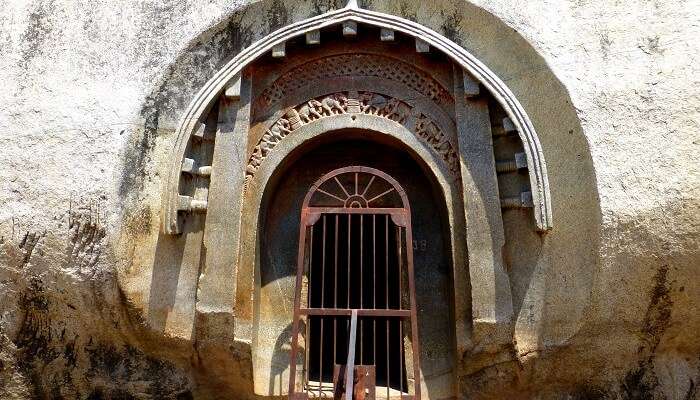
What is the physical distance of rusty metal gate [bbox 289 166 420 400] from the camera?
15.6 ft

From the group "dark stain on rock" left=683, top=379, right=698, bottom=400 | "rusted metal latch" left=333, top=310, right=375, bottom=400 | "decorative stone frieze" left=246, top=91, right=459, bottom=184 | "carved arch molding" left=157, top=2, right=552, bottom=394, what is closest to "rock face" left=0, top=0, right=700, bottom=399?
"dark stain on rock" left=683, top=379, right=698, bottom=400

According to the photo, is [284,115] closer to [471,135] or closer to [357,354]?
[471,135]

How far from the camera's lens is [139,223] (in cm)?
486

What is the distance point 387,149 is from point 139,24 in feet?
6.80

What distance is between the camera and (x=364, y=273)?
227 inches

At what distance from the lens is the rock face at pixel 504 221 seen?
4621 mm

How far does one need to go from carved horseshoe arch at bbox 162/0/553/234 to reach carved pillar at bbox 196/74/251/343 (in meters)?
0.13

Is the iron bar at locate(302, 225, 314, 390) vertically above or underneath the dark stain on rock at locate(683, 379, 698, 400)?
above

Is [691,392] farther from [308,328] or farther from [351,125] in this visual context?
[351,125]

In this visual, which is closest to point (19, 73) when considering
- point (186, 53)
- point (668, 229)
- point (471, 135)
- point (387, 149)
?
point (186, 53)

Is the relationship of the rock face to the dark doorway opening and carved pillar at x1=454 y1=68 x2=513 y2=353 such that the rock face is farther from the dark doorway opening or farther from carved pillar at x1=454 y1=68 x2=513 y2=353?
the dark doorway opening

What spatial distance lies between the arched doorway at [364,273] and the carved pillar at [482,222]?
0.36 meters

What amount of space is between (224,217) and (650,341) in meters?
3.01

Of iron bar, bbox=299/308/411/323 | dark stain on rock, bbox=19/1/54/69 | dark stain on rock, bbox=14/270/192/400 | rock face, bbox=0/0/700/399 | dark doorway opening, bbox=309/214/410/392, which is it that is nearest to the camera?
rock face, bbox=0/0/700/399
